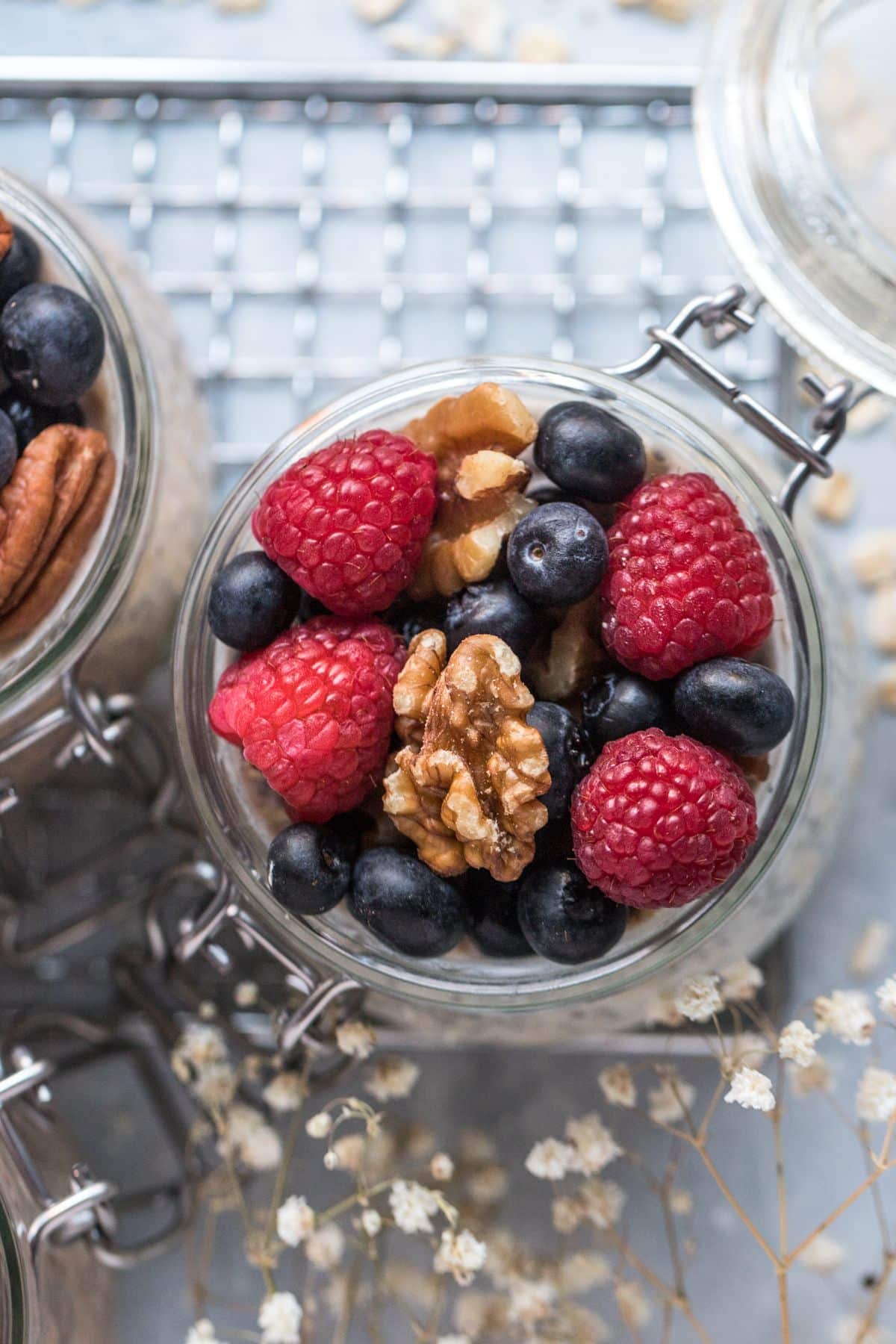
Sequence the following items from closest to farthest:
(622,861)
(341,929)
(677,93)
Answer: (622,861) → (341,929) → (677,93)

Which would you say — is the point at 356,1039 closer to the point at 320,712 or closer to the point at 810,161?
the point at 320,712

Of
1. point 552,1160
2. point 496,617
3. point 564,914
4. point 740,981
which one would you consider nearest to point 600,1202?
point 552,1160

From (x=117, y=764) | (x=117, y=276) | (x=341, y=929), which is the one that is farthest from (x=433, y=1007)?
(x=117, y=276)

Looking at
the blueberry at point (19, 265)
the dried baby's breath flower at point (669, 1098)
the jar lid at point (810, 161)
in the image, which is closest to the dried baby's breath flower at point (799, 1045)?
the dried baby's breath flower at point (669, 1098)

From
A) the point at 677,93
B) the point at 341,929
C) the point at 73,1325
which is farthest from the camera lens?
the point at 677,93

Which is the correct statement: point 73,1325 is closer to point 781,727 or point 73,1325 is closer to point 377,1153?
point 377,1153

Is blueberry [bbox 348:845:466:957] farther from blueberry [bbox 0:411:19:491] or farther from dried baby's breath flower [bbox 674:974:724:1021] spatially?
blueberry [bbox 0:411:19:491]

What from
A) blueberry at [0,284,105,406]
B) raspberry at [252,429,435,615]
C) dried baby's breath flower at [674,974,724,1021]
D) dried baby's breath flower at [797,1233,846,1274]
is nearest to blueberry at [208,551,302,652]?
raspberry at [252,429,435,615]
